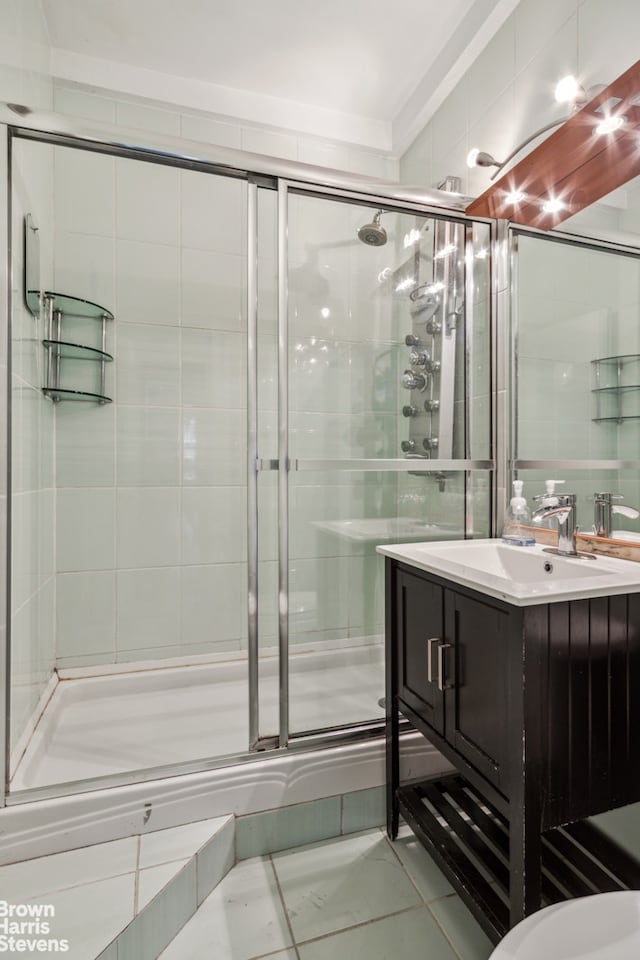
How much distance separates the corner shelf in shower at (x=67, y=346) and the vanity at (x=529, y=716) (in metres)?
1.46

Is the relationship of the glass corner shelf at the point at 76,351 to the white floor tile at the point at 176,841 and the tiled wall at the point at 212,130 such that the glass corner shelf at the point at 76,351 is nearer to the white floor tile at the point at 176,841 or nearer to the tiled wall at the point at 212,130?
the tiled wall at the point at 212,130

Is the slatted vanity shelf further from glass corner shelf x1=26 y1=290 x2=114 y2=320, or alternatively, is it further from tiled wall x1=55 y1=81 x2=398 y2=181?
tiled wall x1=55 y1=81 x2=398 y2=181

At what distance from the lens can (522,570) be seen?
1.34 meters

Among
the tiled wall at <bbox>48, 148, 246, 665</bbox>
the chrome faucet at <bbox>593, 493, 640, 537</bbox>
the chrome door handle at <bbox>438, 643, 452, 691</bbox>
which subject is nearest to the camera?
the chrome door handle at <bbox>438, 643, 452, 691</bbox>

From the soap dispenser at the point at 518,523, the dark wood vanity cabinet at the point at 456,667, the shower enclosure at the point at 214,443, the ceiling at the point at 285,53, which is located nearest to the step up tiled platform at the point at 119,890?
the shower enclosure at the point at 214,443

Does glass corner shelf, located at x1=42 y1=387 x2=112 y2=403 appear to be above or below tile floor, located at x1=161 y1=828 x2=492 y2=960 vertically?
above

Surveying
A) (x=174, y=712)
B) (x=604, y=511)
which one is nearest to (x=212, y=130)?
(x=604, y=511)

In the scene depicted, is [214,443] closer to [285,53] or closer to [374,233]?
[374,233]

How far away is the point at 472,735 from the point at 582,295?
1.20m

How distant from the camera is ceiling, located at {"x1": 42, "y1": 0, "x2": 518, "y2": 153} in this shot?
1.69 metres

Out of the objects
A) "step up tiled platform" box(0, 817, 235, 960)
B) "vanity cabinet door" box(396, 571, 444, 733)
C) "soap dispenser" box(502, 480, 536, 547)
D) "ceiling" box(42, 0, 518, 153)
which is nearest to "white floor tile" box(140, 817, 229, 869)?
"step up tiled platform" box(0, 817, 235, 960)

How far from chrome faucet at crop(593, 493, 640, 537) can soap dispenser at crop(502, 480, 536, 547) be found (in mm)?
178

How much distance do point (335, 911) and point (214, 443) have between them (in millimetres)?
1619

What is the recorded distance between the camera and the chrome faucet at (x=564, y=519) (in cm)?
126
